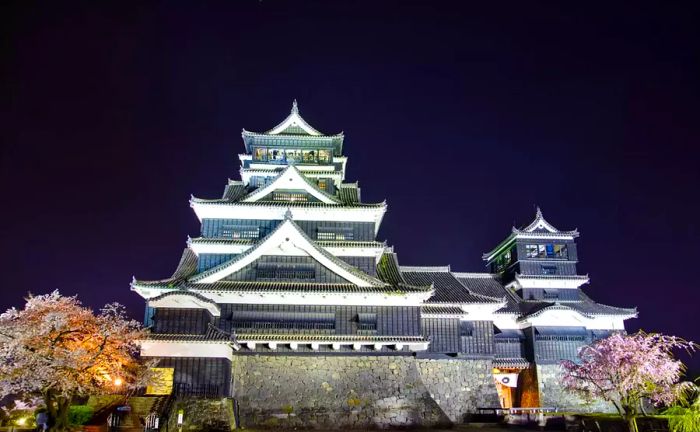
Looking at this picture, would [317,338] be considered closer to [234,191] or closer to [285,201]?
[285,201]

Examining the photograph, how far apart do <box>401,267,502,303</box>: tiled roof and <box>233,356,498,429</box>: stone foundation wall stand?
5.30 m

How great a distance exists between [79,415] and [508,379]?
2585cm

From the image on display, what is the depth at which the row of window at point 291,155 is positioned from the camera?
104 feet

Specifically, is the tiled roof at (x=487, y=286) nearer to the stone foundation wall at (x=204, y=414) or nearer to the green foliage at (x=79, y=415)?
the stone foundation wall at (x=204, y=414)

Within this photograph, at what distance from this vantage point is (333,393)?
24016mm

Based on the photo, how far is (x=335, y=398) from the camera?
23.9 meters

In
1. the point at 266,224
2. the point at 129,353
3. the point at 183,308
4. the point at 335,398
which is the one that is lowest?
the point at 335,398

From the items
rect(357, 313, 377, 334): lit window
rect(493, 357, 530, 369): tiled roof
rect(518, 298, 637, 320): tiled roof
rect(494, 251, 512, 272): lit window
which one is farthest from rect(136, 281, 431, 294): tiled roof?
rect(494, 251, 512, 272): lit window

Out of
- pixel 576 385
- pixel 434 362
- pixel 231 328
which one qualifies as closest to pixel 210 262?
pixel 231 328

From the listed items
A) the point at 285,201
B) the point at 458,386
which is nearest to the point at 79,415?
the point at 285,201

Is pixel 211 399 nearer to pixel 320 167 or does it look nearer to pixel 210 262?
pixel 210 262

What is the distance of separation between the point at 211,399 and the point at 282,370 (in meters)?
4.25

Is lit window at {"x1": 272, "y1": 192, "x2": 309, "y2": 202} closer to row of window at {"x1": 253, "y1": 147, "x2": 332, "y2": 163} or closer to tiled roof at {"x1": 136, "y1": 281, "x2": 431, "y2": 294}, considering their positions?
row of window at {"x1": 253, "y1": 147, "x2": 332, "y2": 163}

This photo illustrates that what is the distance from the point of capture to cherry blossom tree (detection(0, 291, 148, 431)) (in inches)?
658
